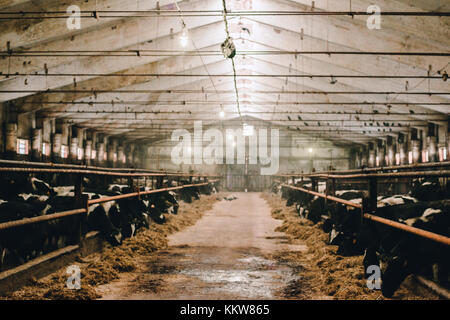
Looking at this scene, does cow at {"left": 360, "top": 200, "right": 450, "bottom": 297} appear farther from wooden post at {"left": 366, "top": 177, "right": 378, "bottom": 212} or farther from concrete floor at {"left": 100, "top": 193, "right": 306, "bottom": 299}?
concrete floor at {"left": 100, "top": 193, "right": 306, "bottom": 299}

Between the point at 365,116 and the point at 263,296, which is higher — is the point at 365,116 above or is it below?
above

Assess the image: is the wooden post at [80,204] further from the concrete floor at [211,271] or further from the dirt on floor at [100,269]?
the concrete floor at [211,271]

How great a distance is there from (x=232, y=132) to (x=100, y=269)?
27053 mm

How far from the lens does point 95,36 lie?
11148 millimetres

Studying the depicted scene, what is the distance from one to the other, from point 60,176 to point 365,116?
1797 centimetres

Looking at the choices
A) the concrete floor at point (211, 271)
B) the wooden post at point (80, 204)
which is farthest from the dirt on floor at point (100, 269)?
the wooden post at point (80, 204)

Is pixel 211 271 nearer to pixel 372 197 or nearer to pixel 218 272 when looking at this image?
pixel 218 272

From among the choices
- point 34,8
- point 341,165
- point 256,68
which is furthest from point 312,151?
point 34,8

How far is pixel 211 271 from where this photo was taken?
3822 mm

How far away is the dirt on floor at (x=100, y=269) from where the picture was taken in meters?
2.87

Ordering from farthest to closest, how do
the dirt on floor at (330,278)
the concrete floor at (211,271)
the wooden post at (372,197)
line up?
the wooden post at (372,197)
the concrete floor at (211,271)
the dirt on floor at (330,278)

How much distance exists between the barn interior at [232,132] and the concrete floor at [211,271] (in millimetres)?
29

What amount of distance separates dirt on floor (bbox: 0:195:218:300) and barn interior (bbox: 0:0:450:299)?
59 millimetres

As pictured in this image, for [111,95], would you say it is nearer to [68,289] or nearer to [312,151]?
[68,289]
